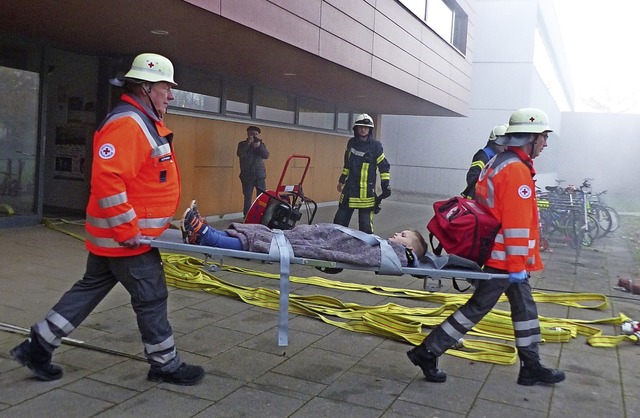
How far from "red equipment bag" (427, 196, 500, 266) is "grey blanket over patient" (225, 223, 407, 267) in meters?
0.35

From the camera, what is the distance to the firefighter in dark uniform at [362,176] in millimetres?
8828

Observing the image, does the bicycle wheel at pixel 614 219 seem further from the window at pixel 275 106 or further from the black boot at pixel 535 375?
the black boot at pixel 535 375

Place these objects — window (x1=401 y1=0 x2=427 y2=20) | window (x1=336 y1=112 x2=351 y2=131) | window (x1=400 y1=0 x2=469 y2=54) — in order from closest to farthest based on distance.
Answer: window (x1=401 y1=0 x2=427 y2=20)
window (x1=400 y1=0 x2=469 y2=54)
window (x1=336 y1=112 x2=351 y2=131)

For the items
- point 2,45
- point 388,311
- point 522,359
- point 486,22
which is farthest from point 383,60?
point 486,22

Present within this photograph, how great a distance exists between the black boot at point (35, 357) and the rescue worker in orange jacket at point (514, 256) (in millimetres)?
2326

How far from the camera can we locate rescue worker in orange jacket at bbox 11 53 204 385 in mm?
3914

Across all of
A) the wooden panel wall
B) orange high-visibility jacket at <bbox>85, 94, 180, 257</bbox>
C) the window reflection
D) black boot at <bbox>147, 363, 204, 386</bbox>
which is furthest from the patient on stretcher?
the wooden panel wall

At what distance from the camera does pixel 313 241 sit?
449 centimetres

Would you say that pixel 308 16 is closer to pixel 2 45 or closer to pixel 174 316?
pixel 2 45

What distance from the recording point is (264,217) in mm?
8242

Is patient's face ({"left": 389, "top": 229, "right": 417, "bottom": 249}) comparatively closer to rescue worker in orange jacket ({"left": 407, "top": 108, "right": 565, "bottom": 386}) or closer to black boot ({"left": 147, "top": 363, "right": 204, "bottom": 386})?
rescue worker in orange jacket ({"left": 407, "top": 108, "right": 565, "bottom": 386})

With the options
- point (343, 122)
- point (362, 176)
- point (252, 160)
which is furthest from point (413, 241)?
point (343, 122)

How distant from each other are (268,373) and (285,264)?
2.92ft

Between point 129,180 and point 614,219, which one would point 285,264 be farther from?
point 614,219
